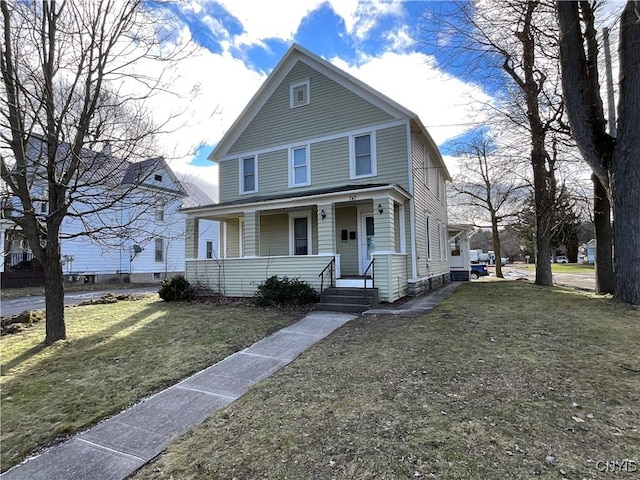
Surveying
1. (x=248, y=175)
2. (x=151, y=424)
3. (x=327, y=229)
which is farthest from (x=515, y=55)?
(x=151, y=424)

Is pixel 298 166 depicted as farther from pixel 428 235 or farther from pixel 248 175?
pixel 428 235

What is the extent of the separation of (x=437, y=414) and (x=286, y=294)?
23.6 feet

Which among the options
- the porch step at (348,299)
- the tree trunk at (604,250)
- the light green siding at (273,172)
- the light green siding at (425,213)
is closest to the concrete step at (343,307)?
the porch step at (348,299)

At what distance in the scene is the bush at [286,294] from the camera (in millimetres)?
10258

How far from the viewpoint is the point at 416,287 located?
12.0m

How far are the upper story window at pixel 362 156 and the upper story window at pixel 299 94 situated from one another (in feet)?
9.09

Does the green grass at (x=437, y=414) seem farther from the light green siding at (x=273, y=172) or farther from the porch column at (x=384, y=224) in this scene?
the light green siding at (x=273, y=172)

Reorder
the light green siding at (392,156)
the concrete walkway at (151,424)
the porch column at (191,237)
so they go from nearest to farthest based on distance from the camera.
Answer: the concrete walkway at (151,424) < the light green siding at (392,156) < the porch column at (191,237)

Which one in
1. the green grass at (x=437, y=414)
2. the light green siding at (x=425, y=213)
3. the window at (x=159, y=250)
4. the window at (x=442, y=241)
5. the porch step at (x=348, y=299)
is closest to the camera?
the green grass at (x=437, y=414)

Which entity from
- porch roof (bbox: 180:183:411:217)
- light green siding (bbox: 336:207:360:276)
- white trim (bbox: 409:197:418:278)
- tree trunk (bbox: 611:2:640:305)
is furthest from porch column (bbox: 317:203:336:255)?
tree trunk (bbox: 611:2:640:305)

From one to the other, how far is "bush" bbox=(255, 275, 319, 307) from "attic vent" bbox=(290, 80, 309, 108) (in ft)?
24.0

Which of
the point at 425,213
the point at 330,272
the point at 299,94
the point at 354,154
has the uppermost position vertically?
the point at 299,94

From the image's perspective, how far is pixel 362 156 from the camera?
41.0 feet

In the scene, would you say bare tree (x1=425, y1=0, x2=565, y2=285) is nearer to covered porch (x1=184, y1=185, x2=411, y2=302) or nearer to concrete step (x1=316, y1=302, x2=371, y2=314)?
covered porch (x1=184, y1=185, x2=411, y2=302)
